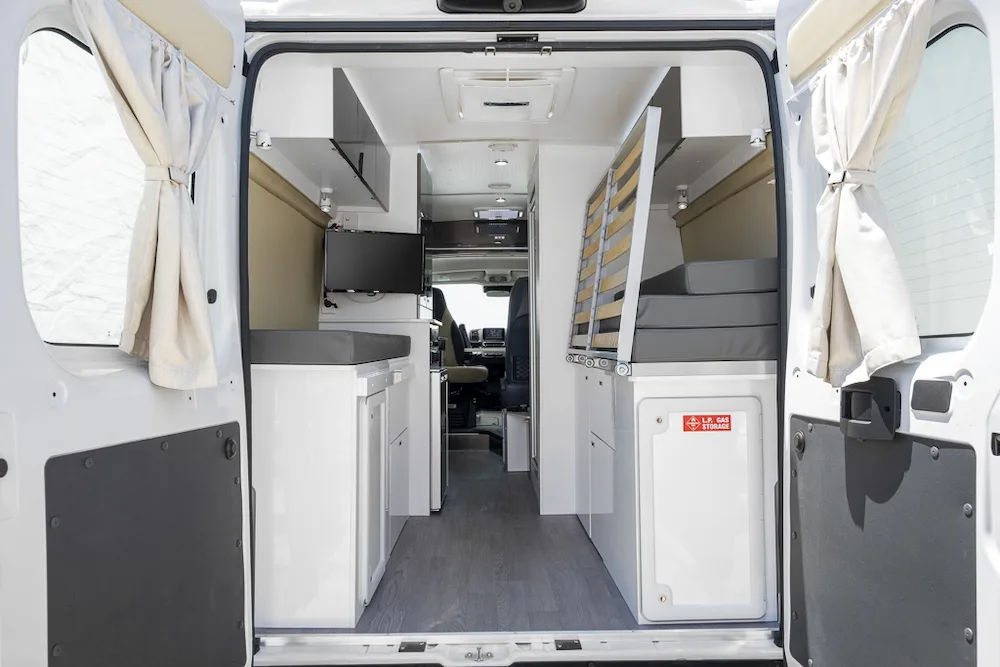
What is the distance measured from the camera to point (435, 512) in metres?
3.81

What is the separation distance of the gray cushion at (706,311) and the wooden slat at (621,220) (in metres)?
0.41

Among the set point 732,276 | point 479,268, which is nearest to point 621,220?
point 732,276

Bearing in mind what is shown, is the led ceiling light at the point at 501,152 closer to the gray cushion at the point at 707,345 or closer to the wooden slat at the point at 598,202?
the wooden slat at the point at 598,202

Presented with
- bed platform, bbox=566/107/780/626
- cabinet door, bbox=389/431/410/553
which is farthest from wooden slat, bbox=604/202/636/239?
cabinet door, bbox=389/431/410/553

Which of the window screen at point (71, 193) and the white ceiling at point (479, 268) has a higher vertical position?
the white ceiling at point (479, 268)

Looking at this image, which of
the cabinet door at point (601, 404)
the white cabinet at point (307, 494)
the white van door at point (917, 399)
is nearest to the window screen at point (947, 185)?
the white van door at point (917, 399)

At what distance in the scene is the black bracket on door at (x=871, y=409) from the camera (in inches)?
52.0

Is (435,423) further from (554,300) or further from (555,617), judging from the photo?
(555,617)

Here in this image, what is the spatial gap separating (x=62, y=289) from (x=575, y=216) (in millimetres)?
2858

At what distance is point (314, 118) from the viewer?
8.87 ft

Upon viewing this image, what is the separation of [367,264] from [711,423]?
2.31 m

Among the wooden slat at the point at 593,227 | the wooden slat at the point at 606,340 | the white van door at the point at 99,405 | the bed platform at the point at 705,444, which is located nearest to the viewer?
the white van door at the point at 99,405

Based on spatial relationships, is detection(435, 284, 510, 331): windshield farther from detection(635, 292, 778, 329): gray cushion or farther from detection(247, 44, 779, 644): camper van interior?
detection(635, 292, 778, 329): gray cushion

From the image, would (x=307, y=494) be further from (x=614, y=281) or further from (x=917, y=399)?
(x=917, y=399)
